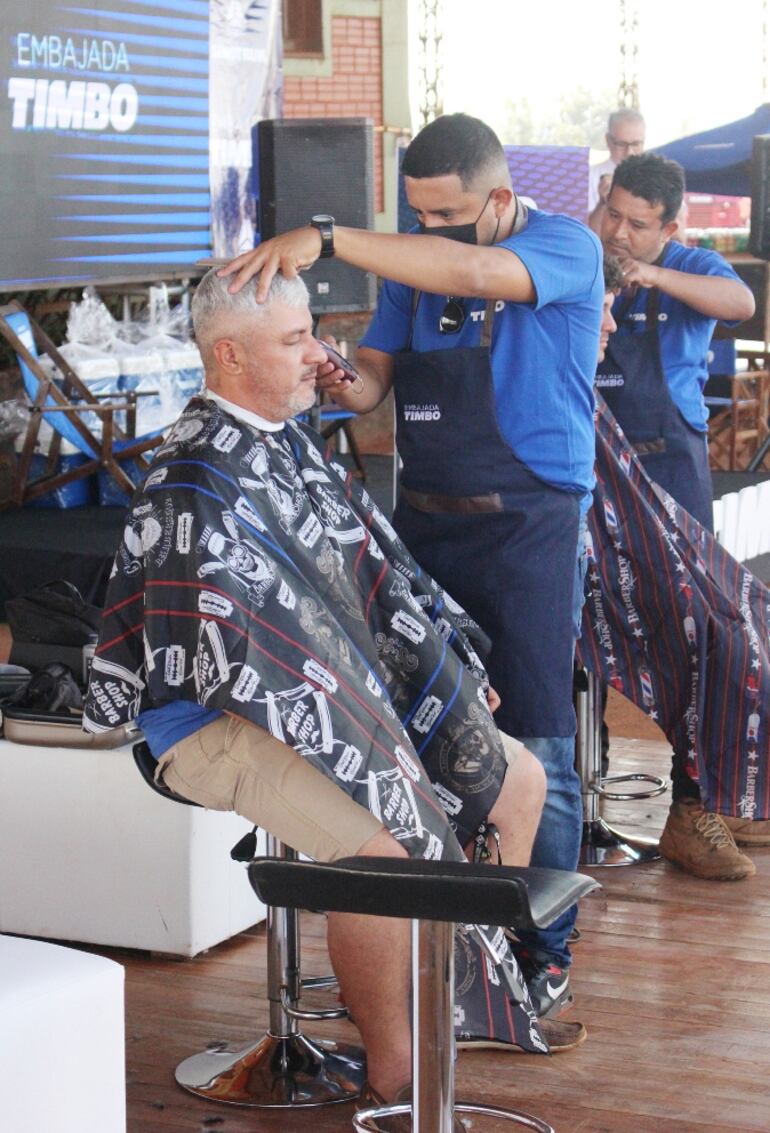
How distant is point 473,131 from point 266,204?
302 cm

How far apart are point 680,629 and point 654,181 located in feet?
3.38

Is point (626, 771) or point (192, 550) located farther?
point (626, 771)

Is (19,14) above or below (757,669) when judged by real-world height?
above

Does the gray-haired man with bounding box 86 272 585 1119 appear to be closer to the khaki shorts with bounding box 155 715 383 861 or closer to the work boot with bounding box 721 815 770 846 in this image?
the khaki shorts with bounding box 155 715 383 861

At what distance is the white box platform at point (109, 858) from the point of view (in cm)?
300

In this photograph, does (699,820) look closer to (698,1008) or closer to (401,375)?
(698,1008)

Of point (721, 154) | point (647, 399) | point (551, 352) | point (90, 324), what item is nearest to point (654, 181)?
point (647, 399)

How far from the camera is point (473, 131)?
254 centimetres

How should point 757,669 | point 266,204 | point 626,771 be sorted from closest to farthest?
point 757,669, point 626,771, point 266,204

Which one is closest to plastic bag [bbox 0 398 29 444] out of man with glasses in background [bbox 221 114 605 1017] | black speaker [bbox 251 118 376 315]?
black speaker [bbox 251 118 376 315]

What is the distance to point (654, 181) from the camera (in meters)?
3.61

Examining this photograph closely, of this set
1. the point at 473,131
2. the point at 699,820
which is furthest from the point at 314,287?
the point at 473,131

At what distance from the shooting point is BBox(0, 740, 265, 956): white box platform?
3002mm

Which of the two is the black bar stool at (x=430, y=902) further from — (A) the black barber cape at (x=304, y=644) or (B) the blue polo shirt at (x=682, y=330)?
(B) the blue polo shirt at (x=682, y=330)
